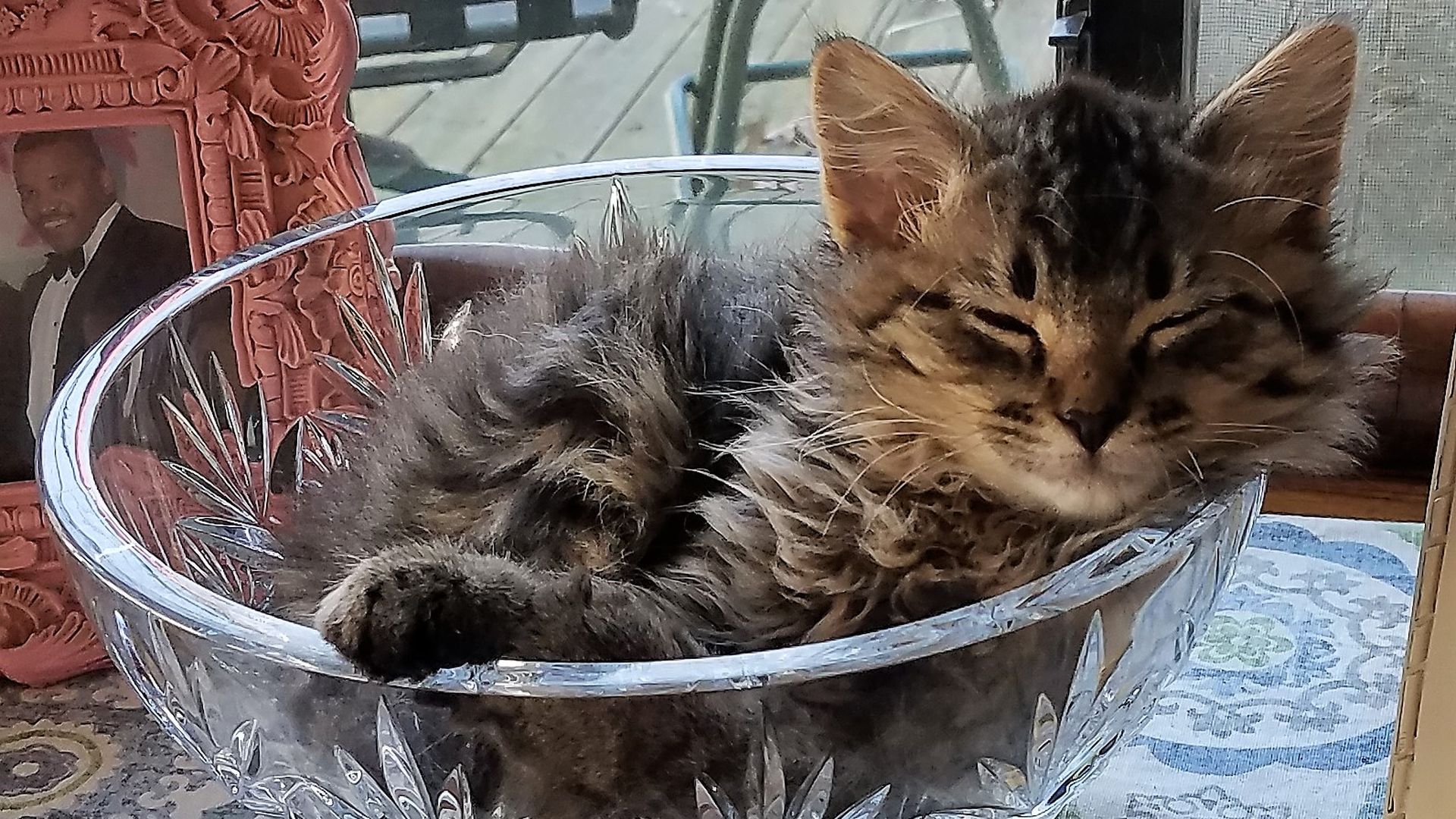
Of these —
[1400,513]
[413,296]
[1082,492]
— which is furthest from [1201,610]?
[413,296]

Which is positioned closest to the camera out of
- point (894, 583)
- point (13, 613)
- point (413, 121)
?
point (894, 583)

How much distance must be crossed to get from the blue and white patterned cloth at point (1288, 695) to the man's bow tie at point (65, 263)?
0.70m

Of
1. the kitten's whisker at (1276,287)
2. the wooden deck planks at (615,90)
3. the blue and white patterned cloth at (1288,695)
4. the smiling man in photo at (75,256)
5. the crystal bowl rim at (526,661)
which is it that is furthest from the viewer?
the wooden deck planks at (615,90)

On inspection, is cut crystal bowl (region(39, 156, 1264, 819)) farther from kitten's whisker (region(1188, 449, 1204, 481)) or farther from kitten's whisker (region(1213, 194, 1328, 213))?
kitten's whisker (region(1213, 194, 1328, 213))

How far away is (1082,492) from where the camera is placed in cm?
60

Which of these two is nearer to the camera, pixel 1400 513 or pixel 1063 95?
pixel 1063 95

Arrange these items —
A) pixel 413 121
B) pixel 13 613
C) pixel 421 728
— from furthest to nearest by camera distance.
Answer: pixel 413 121 < pixel 13 613 < pixel 421 728

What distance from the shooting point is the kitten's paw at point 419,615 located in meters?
0.53

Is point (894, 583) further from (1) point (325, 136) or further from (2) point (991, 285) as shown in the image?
(1) point (325, 136)

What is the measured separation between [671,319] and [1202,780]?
39cm

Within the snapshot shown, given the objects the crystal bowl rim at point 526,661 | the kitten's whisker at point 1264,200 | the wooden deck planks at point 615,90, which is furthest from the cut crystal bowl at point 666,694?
the wooden deck planks at point 615,90

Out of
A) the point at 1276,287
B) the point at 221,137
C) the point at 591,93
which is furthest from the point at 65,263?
the point at 1276,287

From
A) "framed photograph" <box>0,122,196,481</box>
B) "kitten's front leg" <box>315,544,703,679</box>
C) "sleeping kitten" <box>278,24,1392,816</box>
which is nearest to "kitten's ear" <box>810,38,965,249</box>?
"sleeping kitten" <box>278,24,1392,816</box>

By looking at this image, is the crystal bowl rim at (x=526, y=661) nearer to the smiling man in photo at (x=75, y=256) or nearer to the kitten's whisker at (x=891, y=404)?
the kitten's whisker at (x=891, y=404)
